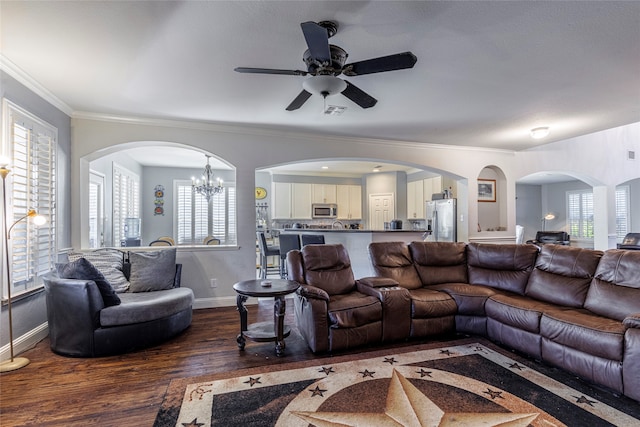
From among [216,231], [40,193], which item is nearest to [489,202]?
[216,231]

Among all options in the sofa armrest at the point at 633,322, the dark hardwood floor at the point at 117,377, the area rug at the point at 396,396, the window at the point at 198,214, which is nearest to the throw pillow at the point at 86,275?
the dark hardwood floor at the point at 117,377

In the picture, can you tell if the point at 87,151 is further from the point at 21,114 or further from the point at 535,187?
the point at 535,187

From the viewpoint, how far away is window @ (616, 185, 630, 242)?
27.0ft

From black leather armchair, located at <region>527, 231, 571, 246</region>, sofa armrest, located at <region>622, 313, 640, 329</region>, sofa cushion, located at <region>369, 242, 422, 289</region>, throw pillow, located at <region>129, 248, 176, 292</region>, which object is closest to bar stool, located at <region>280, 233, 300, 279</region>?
sofa cushion, located at <region>369, 242, 422, 289</region>

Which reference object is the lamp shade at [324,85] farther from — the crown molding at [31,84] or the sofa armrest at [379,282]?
the crown molding at [31,84]

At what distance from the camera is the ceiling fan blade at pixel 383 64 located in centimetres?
206

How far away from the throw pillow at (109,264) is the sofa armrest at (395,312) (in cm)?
286

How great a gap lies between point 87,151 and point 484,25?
449 centimetres

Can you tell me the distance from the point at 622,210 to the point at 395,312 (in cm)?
890

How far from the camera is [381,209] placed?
8.77m

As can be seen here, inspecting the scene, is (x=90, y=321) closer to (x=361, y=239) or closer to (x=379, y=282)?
(x=379, y=282)

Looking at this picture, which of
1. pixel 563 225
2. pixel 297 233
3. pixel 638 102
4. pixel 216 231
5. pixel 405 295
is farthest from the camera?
pixel 563 225

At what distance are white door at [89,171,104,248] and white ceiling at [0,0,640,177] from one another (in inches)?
54.2

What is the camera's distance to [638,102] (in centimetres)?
371
